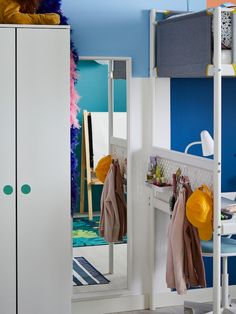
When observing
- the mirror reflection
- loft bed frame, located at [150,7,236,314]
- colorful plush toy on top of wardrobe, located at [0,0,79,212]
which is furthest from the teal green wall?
loft bed frame, located at [150,7,236,314]

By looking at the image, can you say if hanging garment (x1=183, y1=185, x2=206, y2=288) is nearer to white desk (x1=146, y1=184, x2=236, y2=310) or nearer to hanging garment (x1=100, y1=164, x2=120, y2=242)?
white desk (x1=146, y1=184, x2=236, y2=310)

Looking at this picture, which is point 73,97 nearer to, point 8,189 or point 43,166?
point 43,166

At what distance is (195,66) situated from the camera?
12.5 feet

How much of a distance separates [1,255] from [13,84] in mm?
972

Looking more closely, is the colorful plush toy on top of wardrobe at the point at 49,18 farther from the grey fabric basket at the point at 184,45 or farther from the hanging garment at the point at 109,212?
the grey fabric basket at the point at 184,45

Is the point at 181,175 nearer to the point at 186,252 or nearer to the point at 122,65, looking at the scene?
the point at 186,252

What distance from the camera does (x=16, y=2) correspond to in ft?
12.9

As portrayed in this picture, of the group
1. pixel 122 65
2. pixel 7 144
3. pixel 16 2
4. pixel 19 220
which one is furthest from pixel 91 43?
pixel 19 220

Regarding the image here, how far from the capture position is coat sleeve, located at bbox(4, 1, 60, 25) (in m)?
3.88

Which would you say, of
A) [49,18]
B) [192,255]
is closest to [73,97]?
[49,18]

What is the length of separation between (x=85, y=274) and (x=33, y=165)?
3.45 feet

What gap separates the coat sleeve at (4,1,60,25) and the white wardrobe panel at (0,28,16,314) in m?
0.15

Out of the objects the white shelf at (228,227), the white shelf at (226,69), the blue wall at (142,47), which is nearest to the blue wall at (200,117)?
the blue wall at (142,47)

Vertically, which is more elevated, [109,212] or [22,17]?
[22,17]
